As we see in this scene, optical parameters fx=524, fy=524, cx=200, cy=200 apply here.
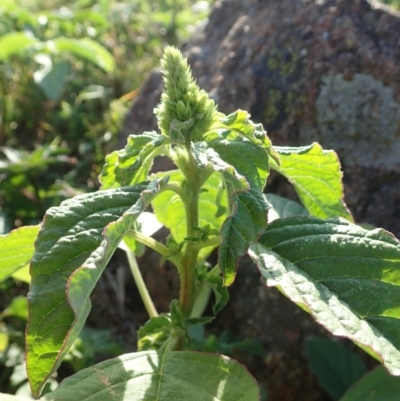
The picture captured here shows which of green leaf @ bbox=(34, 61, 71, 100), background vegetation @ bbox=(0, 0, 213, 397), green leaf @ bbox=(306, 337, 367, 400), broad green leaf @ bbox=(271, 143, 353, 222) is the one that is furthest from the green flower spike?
green leaf @ bbox=(34, 61, 71, 100)

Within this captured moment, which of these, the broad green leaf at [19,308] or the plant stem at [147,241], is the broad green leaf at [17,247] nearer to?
the plant stem at [147,241]

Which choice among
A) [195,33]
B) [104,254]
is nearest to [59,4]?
[195,33]

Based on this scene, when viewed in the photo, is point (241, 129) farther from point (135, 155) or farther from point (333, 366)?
point (333, 366)

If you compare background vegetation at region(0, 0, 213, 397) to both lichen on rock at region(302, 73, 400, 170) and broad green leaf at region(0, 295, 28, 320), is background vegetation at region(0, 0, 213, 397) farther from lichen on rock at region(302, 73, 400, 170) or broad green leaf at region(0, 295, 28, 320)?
lichen on rock at region(302, 73, 400, 170)

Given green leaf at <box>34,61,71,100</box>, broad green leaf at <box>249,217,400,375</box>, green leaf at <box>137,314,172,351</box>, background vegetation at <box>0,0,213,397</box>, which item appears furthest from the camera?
green leaf at <box>34,61,71,100</box>

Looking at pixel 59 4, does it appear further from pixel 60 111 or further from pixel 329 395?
pixel 329 395

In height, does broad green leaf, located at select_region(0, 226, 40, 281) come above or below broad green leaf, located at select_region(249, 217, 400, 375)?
below
